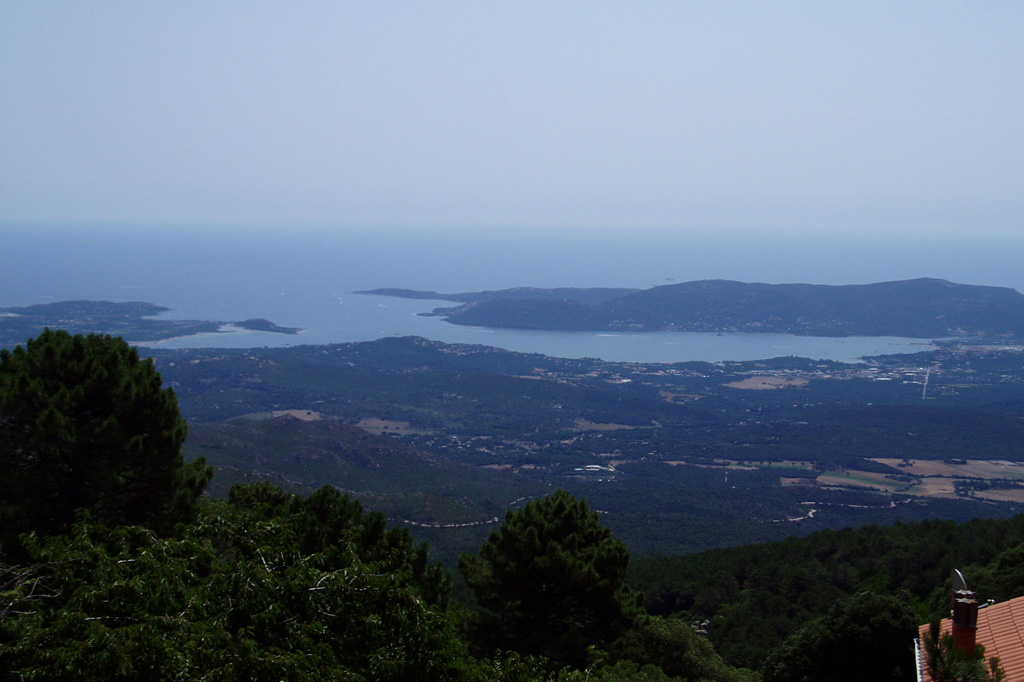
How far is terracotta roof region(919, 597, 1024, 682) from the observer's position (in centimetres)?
603

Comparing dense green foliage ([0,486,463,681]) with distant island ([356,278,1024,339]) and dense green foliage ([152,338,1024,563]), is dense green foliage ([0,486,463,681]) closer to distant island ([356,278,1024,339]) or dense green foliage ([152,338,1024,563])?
dense green foliage ([152,338,1024,563])

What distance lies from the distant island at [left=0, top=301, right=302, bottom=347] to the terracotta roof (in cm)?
7024

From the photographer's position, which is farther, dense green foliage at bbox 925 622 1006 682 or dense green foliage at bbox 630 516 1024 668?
dense green foliage at bbox 630 516 1024 668

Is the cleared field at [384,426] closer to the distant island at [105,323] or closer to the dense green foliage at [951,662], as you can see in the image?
the distant island at [105,323]

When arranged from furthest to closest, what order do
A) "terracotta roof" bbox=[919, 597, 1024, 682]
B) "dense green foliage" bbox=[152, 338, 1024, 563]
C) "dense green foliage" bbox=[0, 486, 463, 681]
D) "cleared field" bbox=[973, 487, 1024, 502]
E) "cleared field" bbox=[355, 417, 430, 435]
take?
"cleared field" bbox=[355, 417, 430, 435] → "cleared field" bbox=[973, 487, 1024, 502] → "dense green foliage" bbox=[152, 338, 1024, 563] → "terracotta roof" bbox=[919, 597, 1024, 682] → "dense green foliage" bbox=[0, 486, 463, 681]

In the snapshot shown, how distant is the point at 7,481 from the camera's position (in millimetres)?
8117

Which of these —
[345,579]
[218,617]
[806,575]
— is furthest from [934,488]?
[218,617]

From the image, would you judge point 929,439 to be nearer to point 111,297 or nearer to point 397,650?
point 397,650

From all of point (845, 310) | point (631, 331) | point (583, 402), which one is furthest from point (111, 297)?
point (845, 310)

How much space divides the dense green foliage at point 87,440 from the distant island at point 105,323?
6380 centimetres

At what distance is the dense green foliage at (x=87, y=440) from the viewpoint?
8.34 metres

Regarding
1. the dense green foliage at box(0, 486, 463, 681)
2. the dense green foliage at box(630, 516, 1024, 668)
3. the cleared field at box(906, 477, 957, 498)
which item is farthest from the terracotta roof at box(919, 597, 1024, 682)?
the cleared field at box(906, 477, 957, 498)

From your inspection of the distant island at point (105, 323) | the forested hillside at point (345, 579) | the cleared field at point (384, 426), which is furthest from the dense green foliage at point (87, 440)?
the distant island at point (105, 323)

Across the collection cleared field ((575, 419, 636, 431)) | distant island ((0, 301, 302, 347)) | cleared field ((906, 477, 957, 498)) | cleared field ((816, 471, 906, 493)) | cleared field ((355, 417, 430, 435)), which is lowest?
cleared field ((355, 417, 430, 435))
